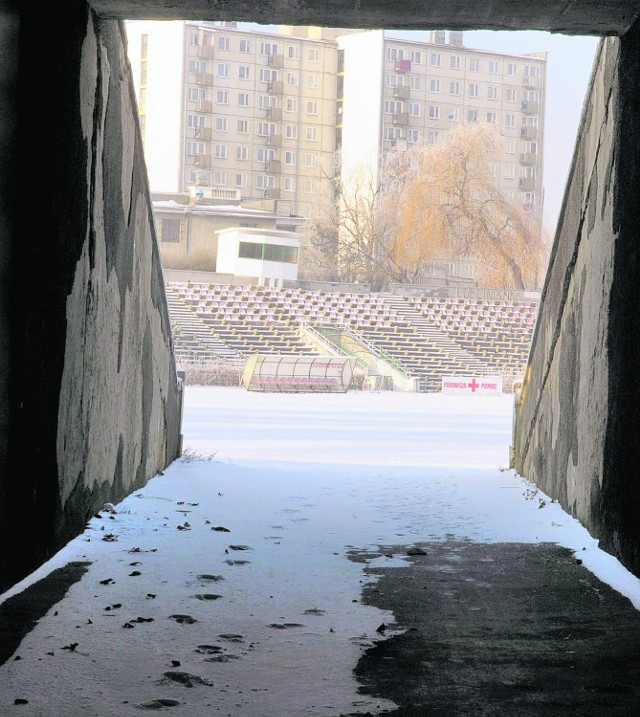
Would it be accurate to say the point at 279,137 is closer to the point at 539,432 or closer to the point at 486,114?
the point at 486,114

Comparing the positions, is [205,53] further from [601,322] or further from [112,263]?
[601,322]

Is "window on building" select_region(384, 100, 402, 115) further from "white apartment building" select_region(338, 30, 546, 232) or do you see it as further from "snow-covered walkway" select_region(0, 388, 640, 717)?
"snow-covered walkway" select_region(0, 388, 640, 717)

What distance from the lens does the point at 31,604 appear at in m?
3.45

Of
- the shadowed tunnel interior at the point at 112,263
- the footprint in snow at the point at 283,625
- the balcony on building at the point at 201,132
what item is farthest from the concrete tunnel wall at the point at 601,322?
the balcony on building at the point at 201,132

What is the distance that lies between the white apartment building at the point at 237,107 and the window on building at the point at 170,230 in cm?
1876

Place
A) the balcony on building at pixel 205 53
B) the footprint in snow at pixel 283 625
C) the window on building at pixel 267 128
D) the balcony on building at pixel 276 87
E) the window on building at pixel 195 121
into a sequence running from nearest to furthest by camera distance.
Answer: the footprint in snow at pixel 283 625
the balcony on building at pixel 205 53
the balcony on building at pixel 276 87
the window on building at pixel 195 121
the window on building at pixel 267 128

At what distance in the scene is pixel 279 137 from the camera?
78.9m

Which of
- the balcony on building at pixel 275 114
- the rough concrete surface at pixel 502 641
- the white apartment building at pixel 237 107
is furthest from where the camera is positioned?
the balcony on building at pixel 275 114

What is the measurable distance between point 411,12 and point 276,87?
76211 mm

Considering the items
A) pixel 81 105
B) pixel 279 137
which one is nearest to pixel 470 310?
pixel 279 137

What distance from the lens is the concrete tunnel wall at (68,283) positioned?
369 cm

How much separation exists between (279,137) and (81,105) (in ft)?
250

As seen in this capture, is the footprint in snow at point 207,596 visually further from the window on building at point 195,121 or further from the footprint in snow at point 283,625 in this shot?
the window on building at point 195,121

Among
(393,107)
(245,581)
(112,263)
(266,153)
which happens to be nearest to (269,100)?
(266,153)
